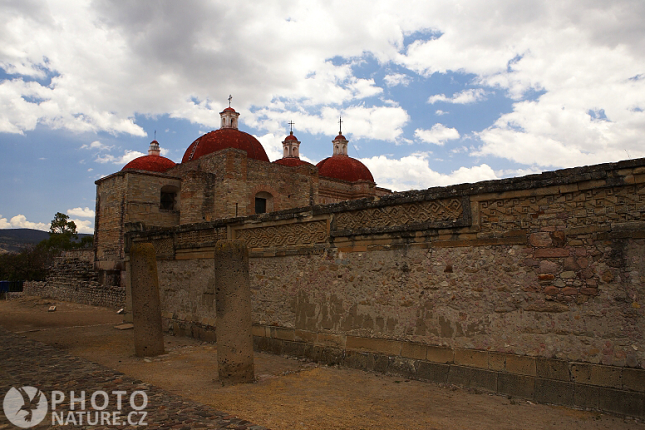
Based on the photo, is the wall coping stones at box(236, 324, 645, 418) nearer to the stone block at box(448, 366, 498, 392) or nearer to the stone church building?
the stone block at box(448, 366, 498, 392)

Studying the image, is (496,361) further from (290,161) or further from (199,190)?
(290,161)

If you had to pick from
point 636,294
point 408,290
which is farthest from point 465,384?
point 636,294

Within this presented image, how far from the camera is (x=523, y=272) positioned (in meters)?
4.79

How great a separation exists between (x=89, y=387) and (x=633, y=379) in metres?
5.91

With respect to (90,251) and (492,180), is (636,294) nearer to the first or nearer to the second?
(492,180)

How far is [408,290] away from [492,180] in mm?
1816

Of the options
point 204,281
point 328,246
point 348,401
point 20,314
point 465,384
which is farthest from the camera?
point 20,314

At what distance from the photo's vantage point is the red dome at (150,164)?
2484 cm

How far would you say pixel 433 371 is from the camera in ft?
17.5

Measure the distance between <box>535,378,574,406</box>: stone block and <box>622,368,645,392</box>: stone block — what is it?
18.3 inches

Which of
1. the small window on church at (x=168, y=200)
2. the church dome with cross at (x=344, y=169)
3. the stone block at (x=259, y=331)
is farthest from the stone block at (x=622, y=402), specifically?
the church dome with cross at (x=344, y=169)

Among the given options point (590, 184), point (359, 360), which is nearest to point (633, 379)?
point (590, 184)

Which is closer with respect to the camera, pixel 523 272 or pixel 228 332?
pixel 523 272

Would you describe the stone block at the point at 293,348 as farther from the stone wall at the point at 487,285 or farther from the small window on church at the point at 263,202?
the small window on church at the point at 263,202
